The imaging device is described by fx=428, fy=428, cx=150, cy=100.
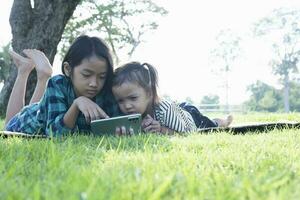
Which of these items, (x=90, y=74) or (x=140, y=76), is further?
(x=140, y=76)

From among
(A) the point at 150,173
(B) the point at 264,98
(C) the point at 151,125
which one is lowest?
(B) the point at 264,98

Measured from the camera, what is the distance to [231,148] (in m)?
2.12

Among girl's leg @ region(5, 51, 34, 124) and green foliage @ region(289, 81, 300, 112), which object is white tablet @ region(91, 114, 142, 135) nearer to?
girl's leg @ region(5, 51, 34, 124)

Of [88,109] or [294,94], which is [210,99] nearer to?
[294,94]

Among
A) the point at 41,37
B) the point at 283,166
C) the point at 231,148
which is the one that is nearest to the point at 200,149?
the point at 231,148

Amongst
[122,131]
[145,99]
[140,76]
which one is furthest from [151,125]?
[122,131]

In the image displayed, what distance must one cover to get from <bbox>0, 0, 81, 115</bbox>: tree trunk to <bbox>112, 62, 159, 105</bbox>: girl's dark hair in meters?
3.58

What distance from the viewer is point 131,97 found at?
339 cm

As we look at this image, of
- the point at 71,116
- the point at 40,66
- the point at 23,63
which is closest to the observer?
the point at 71,116

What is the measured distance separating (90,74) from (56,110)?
0.36 metres

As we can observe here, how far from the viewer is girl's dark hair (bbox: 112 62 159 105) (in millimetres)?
3365

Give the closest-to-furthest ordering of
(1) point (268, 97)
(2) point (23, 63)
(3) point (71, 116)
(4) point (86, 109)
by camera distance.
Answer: (4) point (86, 109) → (3) point (71, 116) → (2) point (23, 63) → (1) point (268, 97)

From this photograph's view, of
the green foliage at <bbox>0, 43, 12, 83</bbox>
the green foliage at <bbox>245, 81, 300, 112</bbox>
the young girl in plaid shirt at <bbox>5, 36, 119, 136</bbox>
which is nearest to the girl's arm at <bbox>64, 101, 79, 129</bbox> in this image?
the young girl in plaid shirt at <bbox>5, 36, 119, 136</bbox>

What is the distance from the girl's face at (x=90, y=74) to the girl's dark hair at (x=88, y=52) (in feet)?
0.14
